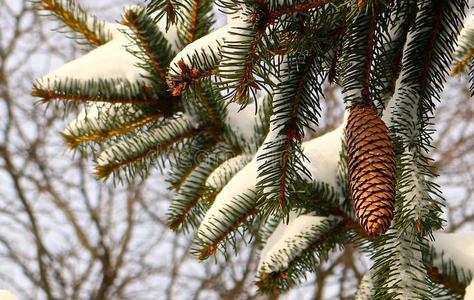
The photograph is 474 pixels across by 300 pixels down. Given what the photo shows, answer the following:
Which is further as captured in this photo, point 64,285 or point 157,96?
point 64,285

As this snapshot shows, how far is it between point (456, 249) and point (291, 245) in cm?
32

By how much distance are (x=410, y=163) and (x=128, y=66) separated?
31.2 inches

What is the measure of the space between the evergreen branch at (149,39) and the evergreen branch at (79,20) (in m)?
0.23

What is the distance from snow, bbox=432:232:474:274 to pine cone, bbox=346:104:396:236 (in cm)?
49

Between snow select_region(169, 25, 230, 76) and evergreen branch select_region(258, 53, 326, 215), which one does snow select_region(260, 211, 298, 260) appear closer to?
evergreen branch select_region(258, 53, 326, 215)

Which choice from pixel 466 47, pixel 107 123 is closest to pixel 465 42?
pixel 466 47

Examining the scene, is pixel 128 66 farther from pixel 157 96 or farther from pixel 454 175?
pixel 454 175

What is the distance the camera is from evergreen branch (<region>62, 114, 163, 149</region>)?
1352 mm

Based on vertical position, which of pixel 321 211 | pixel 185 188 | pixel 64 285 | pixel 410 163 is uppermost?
pixel 64 285

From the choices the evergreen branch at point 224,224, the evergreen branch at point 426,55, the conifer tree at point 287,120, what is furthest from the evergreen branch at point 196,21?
the evergreen branch at point 426,55

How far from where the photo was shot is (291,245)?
1132mm

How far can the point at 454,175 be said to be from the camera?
5309 millimetres

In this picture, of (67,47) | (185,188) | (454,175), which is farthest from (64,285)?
(185,188)

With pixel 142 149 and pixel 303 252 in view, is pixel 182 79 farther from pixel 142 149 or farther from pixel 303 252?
pixel 142 149
